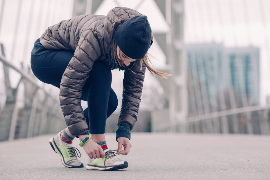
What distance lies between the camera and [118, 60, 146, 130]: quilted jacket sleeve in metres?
1.58

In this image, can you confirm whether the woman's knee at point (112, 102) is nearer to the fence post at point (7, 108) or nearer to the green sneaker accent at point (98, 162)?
the green sneaker accent at point (98, 162)

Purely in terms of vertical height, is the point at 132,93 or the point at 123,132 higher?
the point at 132,93

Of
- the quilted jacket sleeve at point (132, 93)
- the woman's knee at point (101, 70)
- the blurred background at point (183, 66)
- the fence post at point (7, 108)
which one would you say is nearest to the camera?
the woman's knee at point (101, 70)

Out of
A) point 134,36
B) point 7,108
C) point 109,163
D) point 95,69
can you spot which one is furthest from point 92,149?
point 7,108

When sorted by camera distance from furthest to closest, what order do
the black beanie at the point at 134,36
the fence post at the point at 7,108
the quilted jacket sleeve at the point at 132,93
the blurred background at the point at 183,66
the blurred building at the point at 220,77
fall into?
the blurred building at the point at 220,77
the blurred background at the point at 183,66
the fence post at the point at 7,108
the quilted jacket sleeve at the point at 132,93
the black beanie at the point at 134,36

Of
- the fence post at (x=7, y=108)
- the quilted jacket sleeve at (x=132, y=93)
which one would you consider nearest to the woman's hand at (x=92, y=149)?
the quilted jacket sleeve at (x=132, y=93)

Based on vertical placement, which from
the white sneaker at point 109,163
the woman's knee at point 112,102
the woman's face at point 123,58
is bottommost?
the white sneaker at point 109,163

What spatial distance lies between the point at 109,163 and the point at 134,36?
0.55 m

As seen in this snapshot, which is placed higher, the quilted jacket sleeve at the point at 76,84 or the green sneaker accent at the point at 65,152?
the quilted jacket sleeve at the point at 76,84

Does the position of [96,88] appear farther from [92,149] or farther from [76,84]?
[92,149]

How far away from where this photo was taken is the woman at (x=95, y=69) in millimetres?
1310

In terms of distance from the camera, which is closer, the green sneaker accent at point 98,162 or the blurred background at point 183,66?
the green sneaker accent at point 98,162

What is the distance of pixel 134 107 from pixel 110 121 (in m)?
13.0

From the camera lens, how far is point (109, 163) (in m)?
1.43
